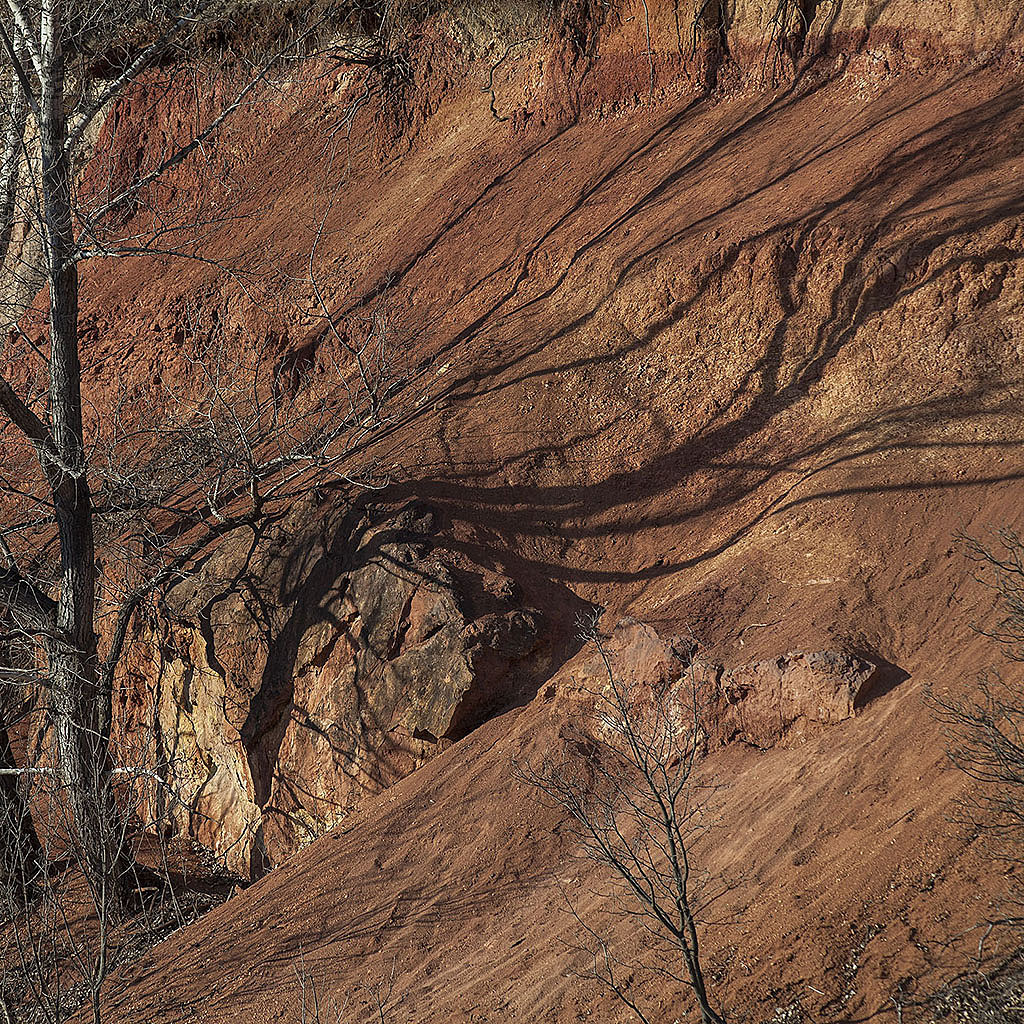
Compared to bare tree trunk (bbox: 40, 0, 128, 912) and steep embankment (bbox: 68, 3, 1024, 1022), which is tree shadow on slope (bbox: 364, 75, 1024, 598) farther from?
bare tree trunk (bbox: 40, 0, 128, 912)

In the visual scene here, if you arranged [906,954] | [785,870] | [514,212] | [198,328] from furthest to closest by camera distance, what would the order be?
[198,328] → [514,212] → [785,870] → [906,954]

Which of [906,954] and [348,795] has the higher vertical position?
[348,795]

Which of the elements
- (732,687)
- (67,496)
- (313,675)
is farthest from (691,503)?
(67,496)

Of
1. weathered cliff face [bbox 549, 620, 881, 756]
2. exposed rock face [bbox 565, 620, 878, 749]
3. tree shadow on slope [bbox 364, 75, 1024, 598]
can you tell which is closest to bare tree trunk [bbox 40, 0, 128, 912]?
tree shadow on slope [bbox 364, 75, 1024, 598]

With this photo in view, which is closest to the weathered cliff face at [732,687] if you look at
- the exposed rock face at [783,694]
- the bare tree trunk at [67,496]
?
the exposed rock face at [783,694]

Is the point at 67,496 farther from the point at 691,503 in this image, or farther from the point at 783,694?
the point at 783,694

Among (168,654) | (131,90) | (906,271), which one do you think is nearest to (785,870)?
(906,271)

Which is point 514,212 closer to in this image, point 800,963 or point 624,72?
point 624,72
